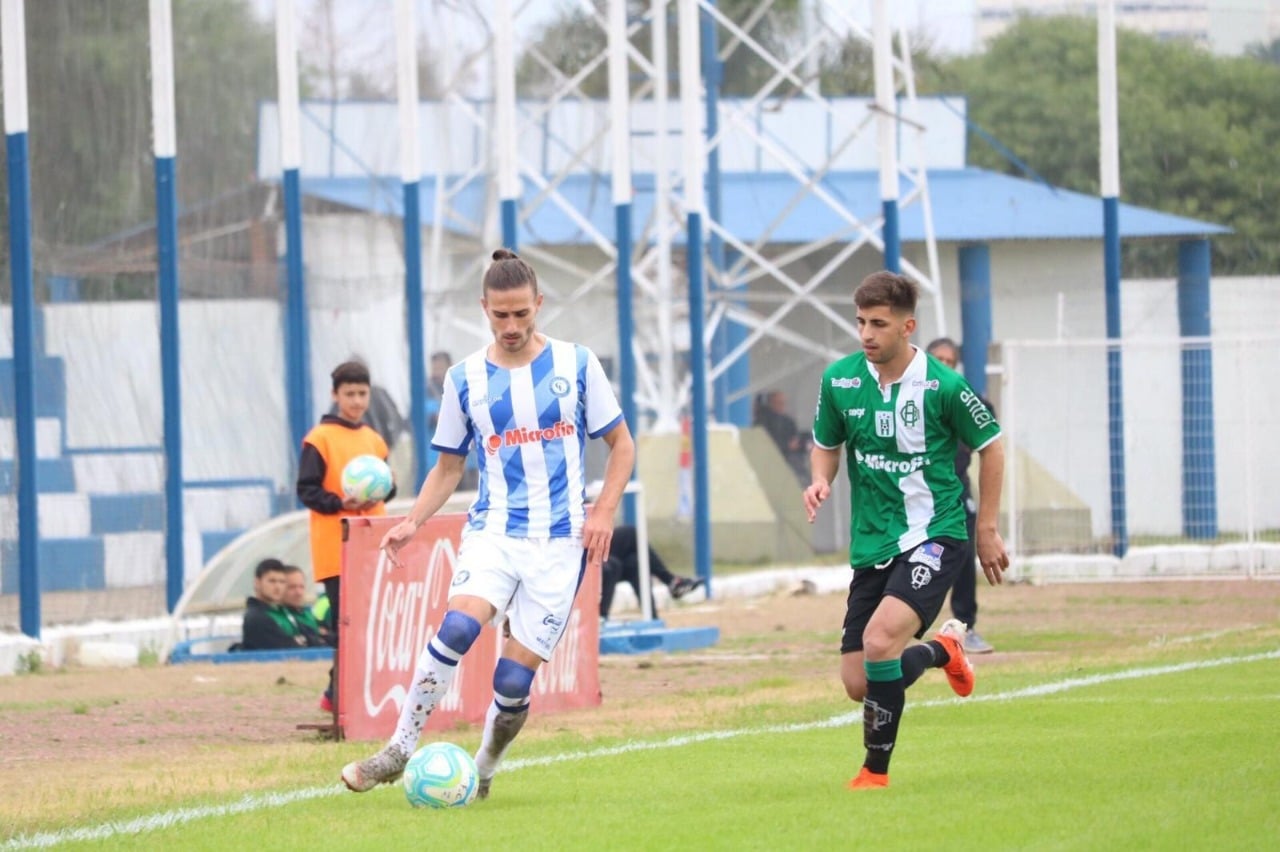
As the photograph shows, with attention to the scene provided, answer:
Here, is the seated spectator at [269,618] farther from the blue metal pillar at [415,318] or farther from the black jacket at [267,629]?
the blue metal pillar at [415,318]

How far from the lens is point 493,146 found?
21781mm

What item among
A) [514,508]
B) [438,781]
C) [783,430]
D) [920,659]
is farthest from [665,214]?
[438,781]

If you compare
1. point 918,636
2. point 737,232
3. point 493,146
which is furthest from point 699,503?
point 918,636

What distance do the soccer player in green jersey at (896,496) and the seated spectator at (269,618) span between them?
8482mm

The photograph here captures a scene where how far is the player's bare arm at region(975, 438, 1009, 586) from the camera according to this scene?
8.60m

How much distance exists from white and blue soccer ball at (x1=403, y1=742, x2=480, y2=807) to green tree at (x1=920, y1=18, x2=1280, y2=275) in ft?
61.2

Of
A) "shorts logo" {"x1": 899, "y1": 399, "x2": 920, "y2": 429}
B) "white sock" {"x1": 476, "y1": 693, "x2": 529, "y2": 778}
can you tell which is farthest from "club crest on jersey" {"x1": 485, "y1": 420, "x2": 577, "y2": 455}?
"shorts logo" {"x1": 899, "y1": 399, "x2": 920, "y2": 429}

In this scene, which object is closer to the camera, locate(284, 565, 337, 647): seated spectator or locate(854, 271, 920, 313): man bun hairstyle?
locate(854, 271, 920, 313): man bun hairstyle

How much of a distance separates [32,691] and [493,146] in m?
8.96

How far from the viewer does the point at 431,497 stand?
8.74m

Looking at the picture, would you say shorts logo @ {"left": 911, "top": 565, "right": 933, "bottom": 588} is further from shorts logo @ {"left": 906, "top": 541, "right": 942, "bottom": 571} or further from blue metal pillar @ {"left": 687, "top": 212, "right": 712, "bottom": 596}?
blue metal pillar @ {"left": 687, "top": 212, "right": 712, "bottom": 596}

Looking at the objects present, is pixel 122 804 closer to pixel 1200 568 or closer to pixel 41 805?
pixel 41 805

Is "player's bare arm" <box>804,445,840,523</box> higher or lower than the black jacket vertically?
higher

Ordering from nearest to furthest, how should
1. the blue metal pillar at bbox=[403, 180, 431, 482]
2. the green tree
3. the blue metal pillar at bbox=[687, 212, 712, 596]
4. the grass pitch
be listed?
the grass pitch
the blue metal pillar at bbox=[403, 180, 431, 482]
the blue metal pillar at bbox=[687, 212, 712, 596]
the green tree
